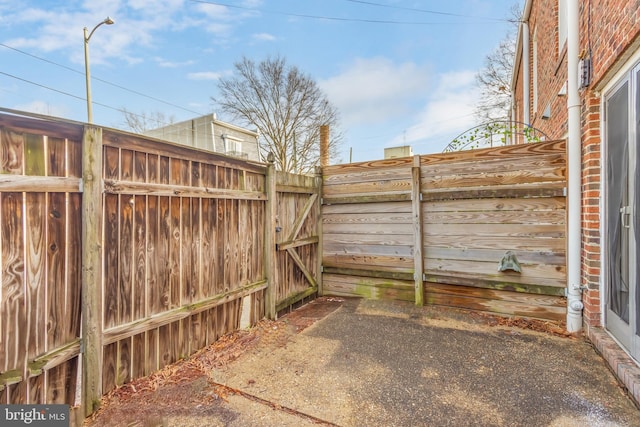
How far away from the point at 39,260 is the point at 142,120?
15.4 m

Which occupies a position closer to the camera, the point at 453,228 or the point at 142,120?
the point at 453,228

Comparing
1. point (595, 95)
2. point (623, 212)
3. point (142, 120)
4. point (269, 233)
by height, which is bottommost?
point (269, 233)

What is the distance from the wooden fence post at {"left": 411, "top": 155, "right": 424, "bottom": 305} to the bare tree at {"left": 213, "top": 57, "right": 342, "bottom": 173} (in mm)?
10236

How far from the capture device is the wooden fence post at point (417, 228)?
396 centimetres

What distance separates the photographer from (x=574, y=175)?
2.98 meters

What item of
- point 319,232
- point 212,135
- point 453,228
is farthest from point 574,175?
point 212,135

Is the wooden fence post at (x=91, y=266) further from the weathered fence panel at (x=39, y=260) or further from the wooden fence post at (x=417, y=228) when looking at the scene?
the wooden fence post at (x=417, y=228)

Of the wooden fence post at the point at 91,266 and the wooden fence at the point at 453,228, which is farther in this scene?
the wooden fence at the point at 453,228

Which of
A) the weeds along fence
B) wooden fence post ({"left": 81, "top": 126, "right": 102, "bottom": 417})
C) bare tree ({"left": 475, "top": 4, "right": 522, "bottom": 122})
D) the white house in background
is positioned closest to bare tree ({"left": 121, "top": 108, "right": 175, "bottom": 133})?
the white house in background

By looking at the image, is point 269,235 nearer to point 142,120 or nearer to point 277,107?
point 277,107

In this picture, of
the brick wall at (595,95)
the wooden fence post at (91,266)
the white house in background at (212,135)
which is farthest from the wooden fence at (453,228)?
the white house in background at (212,135)

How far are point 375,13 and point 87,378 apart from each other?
8.40 meters

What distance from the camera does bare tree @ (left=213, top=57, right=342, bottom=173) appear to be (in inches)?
553

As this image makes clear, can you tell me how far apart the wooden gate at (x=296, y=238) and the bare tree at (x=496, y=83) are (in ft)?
33.5
